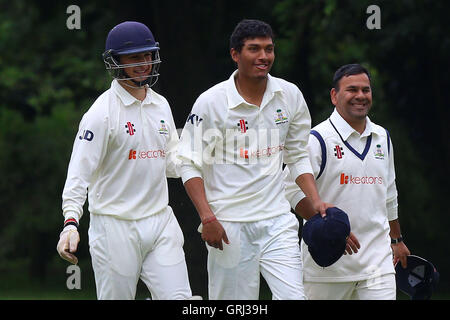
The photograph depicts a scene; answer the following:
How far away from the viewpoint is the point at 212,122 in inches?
268

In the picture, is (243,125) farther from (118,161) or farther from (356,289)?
(356,289)

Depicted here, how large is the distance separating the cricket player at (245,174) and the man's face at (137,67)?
45 cm

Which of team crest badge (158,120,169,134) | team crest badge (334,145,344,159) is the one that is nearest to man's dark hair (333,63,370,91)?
team crest badge (334,145,344,159)

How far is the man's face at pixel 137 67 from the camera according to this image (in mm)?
6676

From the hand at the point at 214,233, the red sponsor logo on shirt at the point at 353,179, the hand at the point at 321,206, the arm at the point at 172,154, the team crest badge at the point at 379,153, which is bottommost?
the hand at the point at 214,233

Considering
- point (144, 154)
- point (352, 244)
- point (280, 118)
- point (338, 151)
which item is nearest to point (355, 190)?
point (338, 151)

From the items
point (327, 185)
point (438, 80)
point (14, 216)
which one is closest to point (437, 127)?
point (438, 80)

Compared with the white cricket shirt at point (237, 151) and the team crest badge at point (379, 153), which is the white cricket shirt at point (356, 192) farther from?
the white cricket shirt at point (237, 151)

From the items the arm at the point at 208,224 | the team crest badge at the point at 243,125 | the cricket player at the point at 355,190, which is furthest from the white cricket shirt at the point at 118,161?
the cricket player at the point at 355,190

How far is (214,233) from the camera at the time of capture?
6516 mm

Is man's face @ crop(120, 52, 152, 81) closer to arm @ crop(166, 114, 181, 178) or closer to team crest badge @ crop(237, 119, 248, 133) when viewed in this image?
arm @ crop(166, 114, 181, 178)

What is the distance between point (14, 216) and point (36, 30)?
364cm

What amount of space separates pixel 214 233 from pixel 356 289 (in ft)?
4.53
